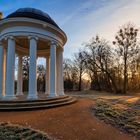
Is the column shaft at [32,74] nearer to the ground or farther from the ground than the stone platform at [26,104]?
farther from the ground

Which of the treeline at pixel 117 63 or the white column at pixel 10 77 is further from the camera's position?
the treeline at pixel 117 63

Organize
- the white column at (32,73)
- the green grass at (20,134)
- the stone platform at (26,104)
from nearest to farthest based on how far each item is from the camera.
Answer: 1. the green grass at (20,134)
2. the stone platform at (26,104)
3. the white column at (32,73)

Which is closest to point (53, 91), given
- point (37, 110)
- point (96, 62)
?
point (37, 110)

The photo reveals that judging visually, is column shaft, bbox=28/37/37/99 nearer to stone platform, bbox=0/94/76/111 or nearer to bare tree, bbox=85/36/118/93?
stone platform, bbox=0/94/76/111

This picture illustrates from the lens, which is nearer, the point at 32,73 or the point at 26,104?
the point at 26,104

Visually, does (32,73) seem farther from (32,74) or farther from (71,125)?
(71,125)

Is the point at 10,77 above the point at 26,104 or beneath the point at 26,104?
above

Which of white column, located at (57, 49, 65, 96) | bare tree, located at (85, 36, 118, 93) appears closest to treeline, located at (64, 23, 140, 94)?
bare tree, located at (85, 36, 118, 93)

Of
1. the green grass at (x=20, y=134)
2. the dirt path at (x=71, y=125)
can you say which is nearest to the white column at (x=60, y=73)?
the dirt path at (x=71, y=125)

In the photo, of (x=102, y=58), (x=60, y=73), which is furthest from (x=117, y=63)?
(x=60, y=73)

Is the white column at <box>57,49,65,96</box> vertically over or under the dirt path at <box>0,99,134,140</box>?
over

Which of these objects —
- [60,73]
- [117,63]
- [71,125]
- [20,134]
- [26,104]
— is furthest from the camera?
[117,63]

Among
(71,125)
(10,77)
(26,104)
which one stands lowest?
(71,125)

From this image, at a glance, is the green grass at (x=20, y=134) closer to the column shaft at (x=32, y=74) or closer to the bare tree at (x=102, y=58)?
the column shaft at (x=32, y=74)
